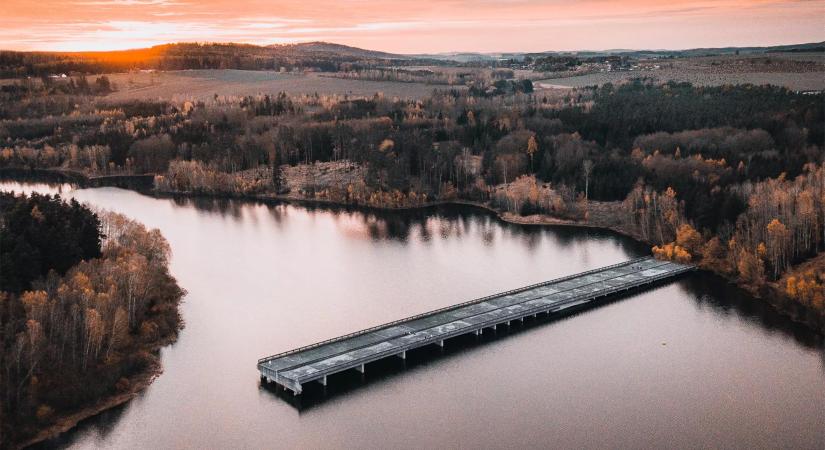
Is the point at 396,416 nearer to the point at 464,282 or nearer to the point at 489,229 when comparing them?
the point at 464,282

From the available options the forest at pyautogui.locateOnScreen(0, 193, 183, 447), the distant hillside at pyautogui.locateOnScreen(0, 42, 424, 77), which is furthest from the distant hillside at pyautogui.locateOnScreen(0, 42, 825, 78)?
the forest at pyautogui.locateOnScreen(0, 193, 183, 447)

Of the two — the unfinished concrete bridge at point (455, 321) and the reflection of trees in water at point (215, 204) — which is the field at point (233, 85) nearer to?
the reflection of trees in water at point (215, 204)

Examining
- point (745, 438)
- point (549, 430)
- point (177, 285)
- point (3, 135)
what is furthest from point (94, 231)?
point (3, 135)

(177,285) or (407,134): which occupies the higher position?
(407,134)

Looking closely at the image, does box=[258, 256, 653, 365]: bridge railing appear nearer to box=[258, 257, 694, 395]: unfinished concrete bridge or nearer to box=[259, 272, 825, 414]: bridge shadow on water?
box=[258, 257, 694, 395]: unfinished concrete bridge

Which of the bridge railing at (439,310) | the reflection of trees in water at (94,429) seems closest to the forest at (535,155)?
the bridge railing at (439,310)
